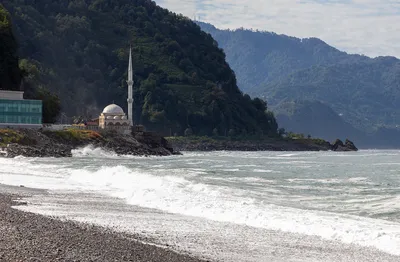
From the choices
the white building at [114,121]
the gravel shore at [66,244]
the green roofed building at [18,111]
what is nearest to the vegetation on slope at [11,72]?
the white building at [114,121]

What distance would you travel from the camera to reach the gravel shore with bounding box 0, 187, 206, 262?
54.7ft

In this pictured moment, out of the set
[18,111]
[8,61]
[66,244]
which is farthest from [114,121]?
[66,244]

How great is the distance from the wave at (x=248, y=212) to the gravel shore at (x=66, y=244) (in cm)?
603

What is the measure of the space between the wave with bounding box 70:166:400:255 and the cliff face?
4791 centimetres

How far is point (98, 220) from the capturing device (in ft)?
81.0

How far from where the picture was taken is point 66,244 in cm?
1822

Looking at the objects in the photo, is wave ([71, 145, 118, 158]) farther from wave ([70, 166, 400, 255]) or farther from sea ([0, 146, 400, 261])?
wave ([70, 166, 400, 255])

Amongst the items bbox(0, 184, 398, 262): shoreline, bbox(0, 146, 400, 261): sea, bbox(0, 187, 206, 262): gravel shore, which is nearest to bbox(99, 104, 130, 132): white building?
A: bbox(0, 146, 400, 261): sea

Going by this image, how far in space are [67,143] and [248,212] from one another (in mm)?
86738

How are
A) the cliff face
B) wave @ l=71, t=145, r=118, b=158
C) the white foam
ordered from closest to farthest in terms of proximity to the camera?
the white foam, the cliff face, wave @ l=71, t=145, r=118, b=158

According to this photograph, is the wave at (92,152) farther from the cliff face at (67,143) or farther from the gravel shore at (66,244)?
the gravel shore at (66,244)

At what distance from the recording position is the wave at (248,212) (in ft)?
71.5

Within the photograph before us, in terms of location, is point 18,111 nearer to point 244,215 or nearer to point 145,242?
point 244,215

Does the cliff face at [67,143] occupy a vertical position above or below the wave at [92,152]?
above
